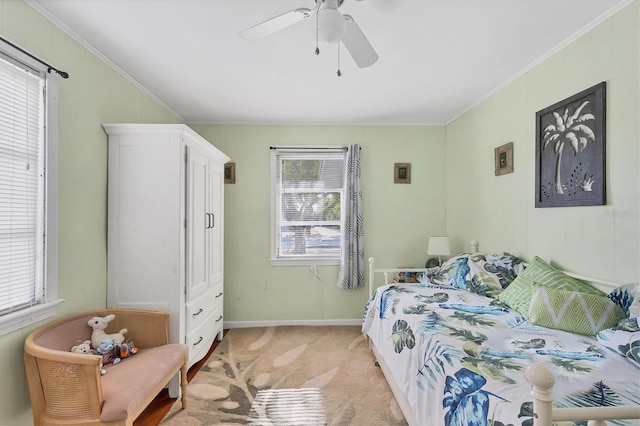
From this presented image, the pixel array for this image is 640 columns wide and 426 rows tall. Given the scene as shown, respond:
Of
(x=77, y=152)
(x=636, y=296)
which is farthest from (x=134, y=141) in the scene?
(x=636, y=296)

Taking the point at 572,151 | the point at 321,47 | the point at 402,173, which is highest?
the point at 321,47

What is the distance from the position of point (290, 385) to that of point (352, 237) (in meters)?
1.78

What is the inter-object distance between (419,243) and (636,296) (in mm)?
2418

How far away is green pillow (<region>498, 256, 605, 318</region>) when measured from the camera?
1.91m

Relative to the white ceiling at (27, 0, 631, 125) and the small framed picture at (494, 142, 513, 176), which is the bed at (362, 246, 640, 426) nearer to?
the small framed picture at (494, 142, 513, 176)

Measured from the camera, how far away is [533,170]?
2.44 meters

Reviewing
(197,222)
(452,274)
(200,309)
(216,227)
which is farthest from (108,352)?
(452,274)

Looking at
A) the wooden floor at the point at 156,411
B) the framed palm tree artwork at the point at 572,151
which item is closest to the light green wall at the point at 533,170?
the framed palm tree artwork at the point at 572,151

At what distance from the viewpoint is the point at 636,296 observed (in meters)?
1.58

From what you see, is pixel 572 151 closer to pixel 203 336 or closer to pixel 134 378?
pixel 134 378

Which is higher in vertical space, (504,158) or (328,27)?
(328,27)

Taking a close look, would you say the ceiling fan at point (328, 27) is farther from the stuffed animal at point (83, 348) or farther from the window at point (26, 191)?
the stuffed animal at point (83, 348)

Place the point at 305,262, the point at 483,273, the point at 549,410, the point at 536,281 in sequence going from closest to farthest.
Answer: the point at 549,410 → the point at 536,281 → the point at 483,273 → the point at 305,262

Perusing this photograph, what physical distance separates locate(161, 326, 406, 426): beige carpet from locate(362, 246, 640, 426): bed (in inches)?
9.3
